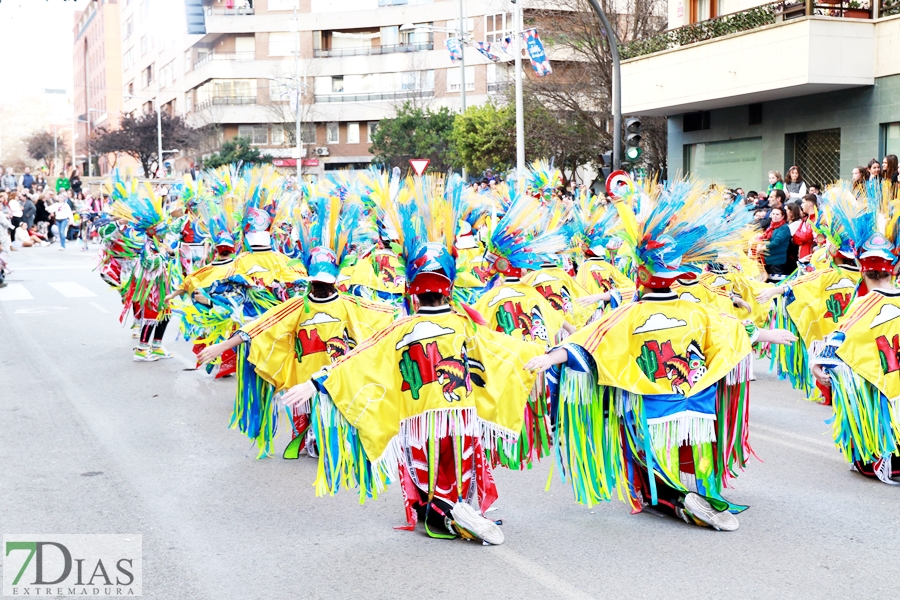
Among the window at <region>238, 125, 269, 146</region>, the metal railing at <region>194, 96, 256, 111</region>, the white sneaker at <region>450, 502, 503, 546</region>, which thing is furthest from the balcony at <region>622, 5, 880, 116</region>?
the metal railing at <region>194, 96, 256, 111</region>

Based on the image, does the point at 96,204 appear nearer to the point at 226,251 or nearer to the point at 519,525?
the point at 226,251

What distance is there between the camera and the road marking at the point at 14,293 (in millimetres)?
17703

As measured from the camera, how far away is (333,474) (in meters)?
5.14

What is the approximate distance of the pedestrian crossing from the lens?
1795 centimetres

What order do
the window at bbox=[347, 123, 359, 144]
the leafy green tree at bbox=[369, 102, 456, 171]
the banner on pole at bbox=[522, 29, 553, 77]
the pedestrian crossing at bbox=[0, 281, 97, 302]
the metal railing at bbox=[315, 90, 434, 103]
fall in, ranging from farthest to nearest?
the window at bbox=[347, 123, 359, 144]
the metal railing at bbox=[315, 90, 434, 103]
the leafy green tree at bbox=[369, 102, 456, 171]
the banner on pole at bbox=[522, 29, 553, 77]
the pedestrian crossing at bbox=[0, 281, 97, 302]

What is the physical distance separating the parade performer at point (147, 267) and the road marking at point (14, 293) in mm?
7192

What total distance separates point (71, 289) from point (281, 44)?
4558 cm

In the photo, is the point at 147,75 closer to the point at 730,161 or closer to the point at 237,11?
the point at 237,11

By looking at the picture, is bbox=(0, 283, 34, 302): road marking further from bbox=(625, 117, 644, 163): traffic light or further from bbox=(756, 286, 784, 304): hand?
bbox=(756, 286, 784, 304): hand

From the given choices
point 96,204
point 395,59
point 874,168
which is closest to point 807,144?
point 874,168

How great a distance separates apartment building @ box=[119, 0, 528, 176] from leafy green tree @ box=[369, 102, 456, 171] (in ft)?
24.5

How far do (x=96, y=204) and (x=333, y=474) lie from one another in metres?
35.3

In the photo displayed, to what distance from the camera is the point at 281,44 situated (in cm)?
6197

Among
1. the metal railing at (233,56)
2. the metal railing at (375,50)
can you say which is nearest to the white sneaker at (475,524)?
the metal railing at (375,50)
